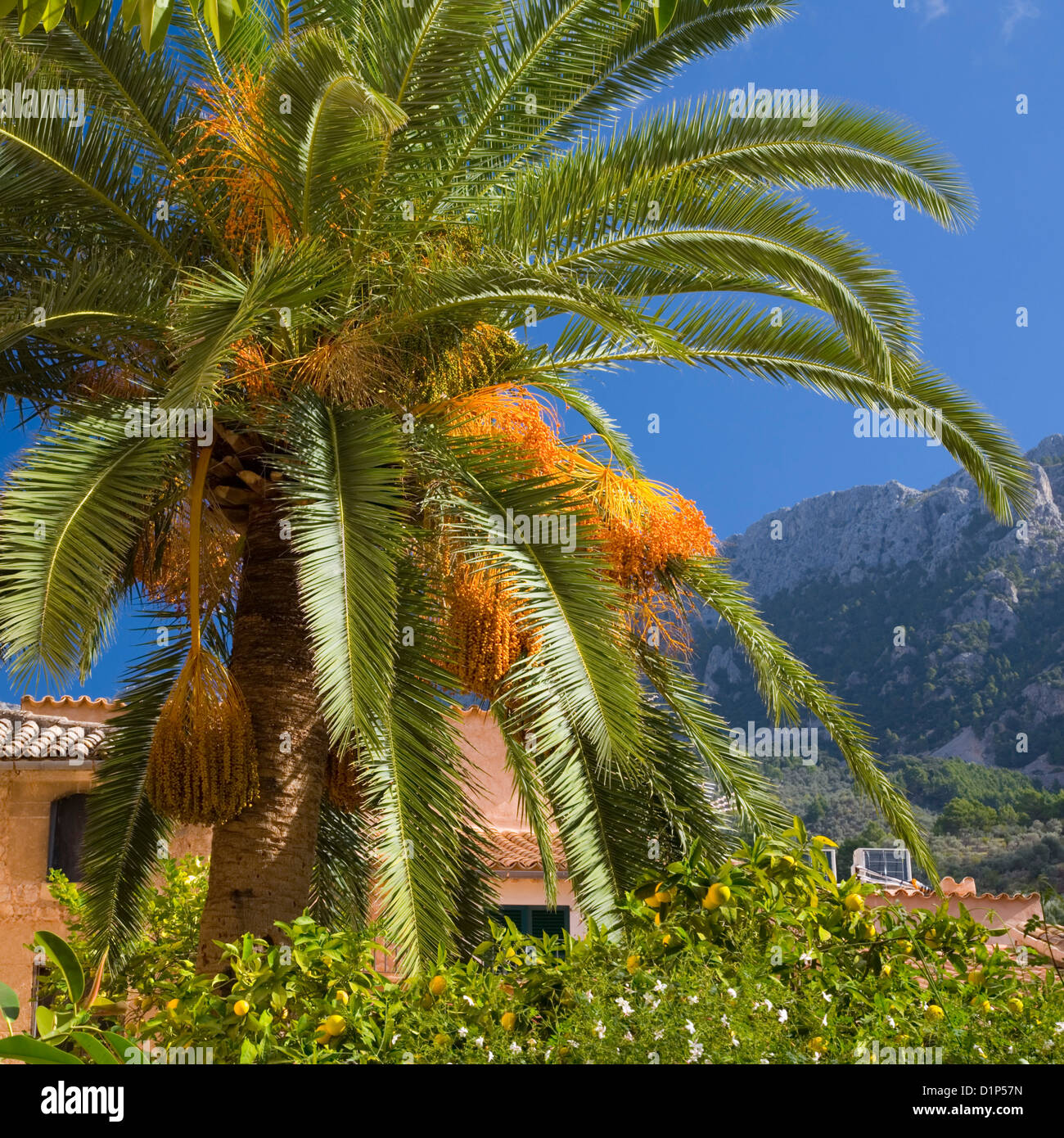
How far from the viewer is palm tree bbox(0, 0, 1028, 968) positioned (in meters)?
5.24

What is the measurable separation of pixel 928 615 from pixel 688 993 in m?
56.8

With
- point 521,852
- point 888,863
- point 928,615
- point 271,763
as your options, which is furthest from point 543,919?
point 928,615

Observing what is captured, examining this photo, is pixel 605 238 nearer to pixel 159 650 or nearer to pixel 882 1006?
pixel 159 650

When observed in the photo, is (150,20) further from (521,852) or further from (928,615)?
(928,615)

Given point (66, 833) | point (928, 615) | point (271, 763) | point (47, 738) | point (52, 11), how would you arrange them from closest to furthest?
1. point (52, 11)
2. point (271, 763)
3. point (47, 738)
4. point (66, 833)
5. point (928, 615)

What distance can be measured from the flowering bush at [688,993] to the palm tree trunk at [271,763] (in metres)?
1.95

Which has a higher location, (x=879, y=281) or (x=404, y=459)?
(x=879, y=281)

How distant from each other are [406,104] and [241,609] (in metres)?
2.86

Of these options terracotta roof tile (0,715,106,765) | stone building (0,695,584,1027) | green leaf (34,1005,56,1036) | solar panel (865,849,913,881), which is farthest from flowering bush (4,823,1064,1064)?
solar panel (865,849,913,881)

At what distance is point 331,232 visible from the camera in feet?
20.3

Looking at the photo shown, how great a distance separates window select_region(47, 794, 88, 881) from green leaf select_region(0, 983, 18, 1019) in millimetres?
13459

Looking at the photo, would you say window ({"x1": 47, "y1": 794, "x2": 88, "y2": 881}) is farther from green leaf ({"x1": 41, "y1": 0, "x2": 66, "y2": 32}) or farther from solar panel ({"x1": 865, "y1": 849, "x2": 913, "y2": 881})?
solar panel ({"x1": 865, "y1": 849, "x2": 913, "y2": 881})

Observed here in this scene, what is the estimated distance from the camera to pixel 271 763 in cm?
620
